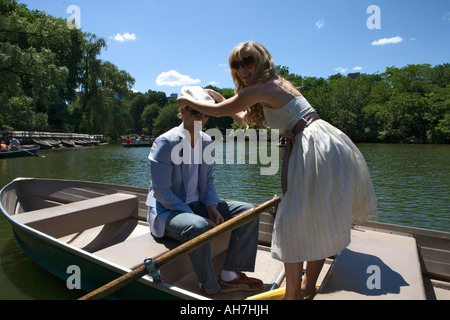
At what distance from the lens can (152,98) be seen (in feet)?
310

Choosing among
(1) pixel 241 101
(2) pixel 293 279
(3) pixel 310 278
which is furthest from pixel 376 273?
(1) pixel 241 101

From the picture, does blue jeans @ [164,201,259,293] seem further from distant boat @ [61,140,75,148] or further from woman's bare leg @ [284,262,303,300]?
distant boat @ [61,140,75,148]

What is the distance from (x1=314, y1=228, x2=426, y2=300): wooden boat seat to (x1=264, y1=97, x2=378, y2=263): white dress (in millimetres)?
310

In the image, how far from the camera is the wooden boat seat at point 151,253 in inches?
107

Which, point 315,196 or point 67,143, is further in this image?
point 67,143

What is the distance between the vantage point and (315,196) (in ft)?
6.48

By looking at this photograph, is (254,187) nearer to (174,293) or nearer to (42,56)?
(174,293)

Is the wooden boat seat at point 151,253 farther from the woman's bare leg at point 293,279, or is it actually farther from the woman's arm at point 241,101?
the woman's arm at point 241,101

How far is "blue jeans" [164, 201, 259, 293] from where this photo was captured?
103 inches

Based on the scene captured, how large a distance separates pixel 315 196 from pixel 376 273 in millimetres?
830

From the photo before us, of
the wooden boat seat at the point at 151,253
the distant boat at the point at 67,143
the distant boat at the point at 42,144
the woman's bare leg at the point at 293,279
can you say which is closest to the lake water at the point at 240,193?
the wooden boat seat at the point at 151,253

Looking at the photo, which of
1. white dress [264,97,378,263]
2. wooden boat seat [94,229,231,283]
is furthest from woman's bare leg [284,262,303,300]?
wooden boat seat [94,229,231,283]

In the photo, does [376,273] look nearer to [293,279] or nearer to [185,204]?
[293,279]
